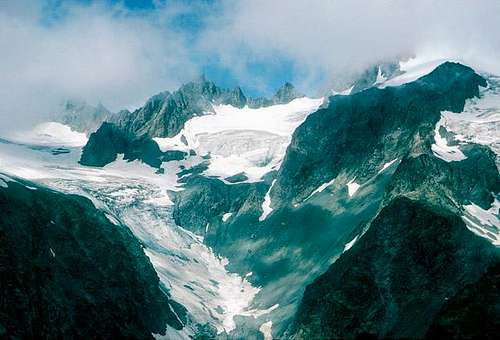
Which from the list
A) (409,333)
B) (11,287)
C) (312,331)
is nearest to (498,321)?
(409,333)

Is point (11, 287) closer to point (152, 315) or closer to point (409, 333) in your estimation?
point (152, 315)

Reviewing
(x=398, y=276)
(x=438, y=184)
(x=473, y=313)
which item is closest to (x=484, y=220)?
(x=438, y=184)

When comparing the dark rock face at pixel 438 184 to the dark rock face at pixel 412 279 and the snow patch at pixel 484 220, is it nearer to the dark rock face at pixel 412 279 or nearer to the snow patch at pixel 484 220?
the dark rock face at pixel 412 279

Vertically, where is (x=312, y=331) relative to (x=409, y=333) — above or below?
below

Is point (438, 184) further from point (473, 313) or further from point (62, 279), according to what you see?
point (62, 279)

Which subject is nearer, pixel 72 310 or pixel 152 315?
pixel 72 310

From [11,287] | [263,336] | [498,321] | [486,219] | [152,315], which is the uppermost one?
[11,287]

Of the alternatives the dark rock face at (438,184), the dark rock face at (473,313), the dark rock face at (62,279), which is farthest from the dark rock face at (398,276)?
the dark rock face at (62,279)
